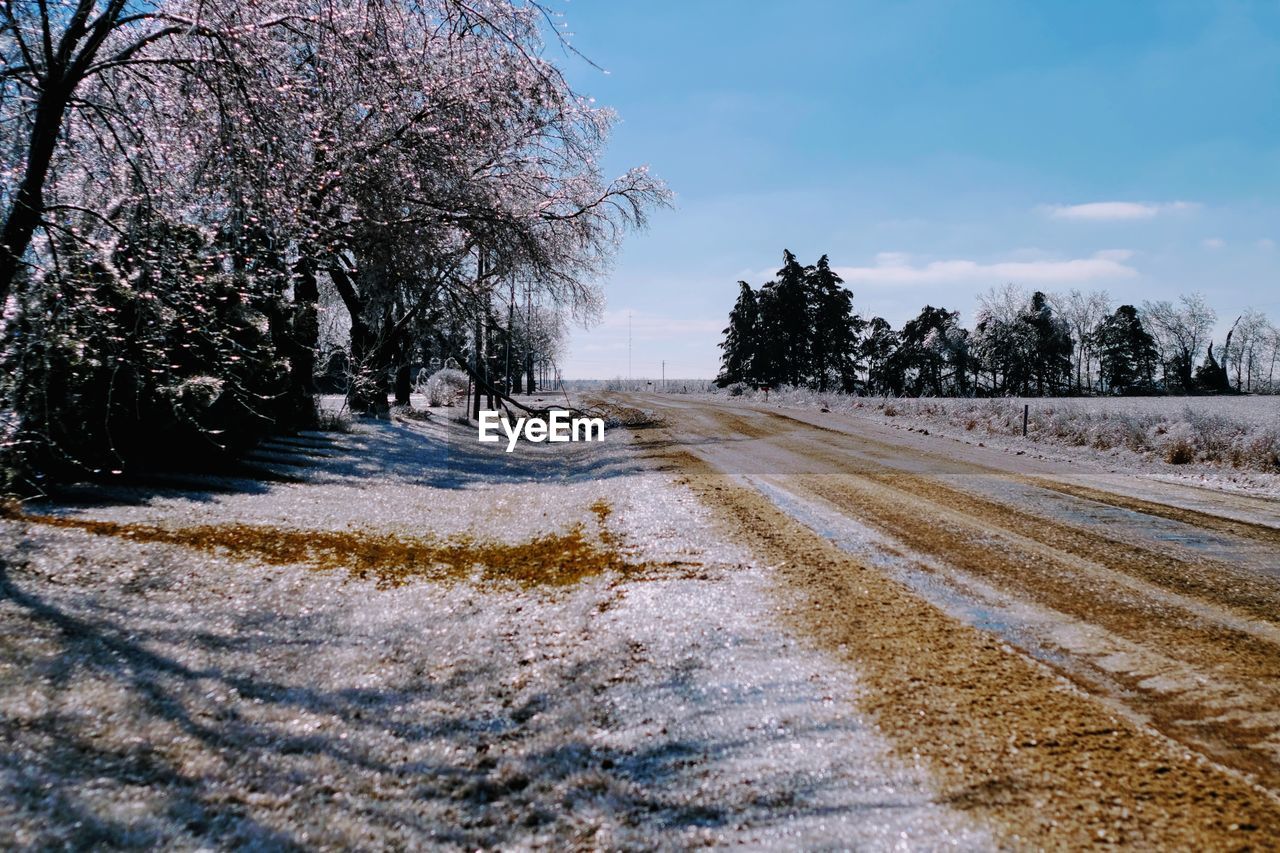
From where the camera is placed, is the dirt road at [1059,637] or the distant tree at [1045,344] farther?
the distant tree at [1045,344]

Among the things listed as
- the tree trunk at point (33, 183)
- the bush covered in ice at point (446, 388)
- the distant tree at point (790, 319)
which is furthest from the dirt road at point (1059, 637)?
the distant tree at point (790, 319)

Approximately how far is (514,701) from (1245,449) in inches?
623

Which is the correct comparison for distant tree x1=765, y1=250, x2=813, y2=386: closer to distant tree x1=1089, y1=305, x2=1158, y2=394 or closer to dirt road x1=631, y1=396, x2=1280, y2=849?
distant tree x1=1089, y1=305, x2=1158, y2=394

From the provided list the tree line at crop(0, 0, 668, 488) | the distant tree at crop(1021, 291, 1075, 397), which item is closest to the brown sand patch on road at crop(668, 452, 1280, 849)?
the tree line at crop(0, 0, 668, 488)

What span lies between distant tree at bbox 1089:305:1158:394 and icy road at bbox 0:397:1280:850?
74.9m

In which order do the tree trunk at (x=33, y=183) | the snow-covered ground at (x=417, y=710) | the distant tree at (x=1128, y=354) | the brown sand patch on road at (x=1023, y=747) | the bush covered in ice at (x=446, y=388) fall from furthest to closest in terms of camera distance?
the distant tree at (x=1128, y=354) → the bush covered in ice at (x=446, y=388) → the tree trunk at (x=33, y=183) → the snow-covered ground at (x=417, y=710) → the brown sand patch on road at (x=1023, y=747)

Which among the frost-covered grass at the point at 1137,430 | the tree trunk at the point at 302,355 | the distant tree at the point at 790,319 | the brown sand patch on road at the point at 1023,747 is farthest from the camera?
the distant tree at the point at 790,319

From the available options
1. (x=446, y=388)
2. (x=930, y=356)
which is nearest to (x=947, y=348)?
(x=930, y=356)

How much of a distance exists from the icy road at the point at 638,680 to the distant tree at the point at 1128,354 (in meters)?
74.9

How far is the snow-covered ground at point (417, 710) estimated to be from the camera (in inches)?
104

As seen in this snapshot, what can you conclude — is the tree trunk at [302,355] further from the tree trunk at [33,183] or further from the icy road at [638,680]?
the tree trunk at [33,183]

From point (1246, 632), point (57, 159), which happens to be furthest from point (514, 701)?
point (57, 159)

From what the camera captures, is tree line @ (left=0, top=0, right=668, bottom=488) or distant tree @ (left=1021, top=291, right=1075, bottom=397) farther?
distant tree @ (left=1021, top=291, right=1075, bottom=397)

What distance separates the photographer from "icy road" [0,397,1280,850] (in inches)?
104
